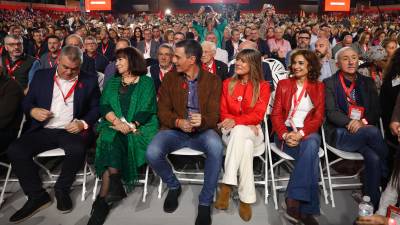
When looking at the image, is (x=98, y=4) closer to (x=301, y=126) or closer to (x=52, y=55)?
(x=52, y=55)

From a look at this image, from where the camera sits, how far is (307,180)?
9.84 feet

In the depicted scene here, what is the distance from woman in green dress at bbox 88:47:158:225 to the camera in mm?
3189

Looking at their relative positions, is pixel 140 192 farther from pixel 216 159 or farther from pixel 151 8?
pixel 151 8

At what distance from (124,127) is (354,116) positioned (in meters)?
2.17

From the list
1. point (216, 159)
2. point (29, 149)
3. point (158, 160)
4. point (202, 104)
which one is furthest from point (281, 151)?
point (29, 149)

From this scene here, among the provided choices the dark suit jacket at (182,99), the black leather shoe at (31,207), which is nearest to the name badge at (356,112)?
the dark suit jacket at (182,99)

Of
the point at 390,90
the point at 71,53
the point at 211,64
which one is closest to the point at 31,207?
the point at 71,53

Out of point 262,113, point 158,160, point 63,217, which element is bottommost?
point 63,217

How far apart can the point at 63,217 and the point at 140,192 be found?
30.3 inches

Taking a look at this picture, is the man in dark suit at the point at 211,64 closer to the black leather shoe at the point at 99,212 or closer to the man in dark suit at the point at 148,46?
the black leather shoe at the point at 99,212

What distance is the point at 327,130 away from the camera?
3.55 meters

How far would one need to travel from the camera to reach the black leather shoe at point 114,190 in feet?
10.3

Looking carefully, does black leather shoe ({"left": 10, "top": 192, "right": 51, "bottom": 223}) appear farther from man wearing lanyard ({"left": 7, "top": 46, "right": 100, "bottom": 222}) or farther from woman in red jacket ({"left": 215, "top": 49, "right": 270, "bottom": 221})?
woman in red jacket ({"left": 215, "top": 49, "right": 270, "bottom": 221})

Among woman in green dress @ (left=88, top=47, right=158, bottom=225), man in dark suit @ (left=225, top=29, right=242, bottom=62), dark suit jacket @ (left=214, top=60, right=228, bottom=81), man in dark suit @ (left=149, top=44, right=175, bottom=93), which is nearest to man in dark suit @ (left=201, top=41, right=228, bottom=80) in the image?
dark suit jacket @ (left=214, top=60, right=228, bottom=81)
